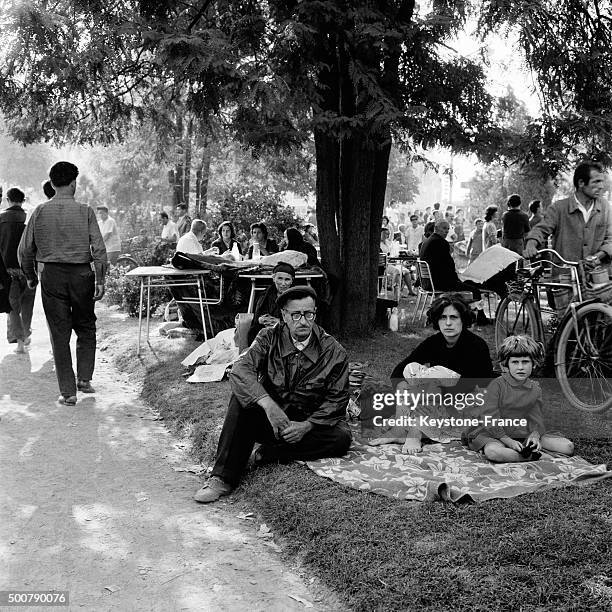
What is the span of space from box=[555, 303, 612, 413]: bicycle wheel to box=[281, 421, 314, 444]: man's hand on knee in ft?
7.17

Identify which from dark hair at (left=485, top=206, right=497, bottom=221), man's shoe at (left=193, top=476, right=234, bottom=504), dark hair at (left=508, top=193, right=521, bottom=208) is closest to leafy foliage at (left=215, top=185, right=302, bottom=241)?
dark hair at (left=485, top=206, right=497, bottom=221)

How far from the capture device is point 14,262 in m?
9.92

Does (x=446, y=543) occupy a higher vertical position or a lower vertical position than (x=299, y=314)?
lower

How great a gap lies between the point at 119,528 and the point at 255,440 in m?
1.13

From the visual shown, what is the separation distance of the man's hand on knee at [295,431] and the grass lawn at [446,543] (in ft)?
0.67

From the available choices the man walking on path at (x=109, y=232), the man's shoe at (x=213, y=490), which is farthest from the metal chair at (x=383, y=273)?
the man's shoe at (x=213, y=490)

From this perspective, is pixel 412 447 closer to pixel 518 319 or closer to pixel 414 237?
pixel 518 319

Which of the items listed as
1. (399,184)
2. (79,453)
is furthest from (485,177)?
(79,453)

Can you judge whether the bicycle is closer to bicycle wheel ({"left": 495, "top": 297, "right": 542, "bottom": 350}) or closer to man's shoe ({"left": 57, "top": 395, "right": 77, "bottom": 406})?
bicycle wheel ({"left": 495, "top": 297, "right": 542, "bottom": 350})

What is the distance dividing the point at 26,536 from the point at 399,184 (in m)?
45.6

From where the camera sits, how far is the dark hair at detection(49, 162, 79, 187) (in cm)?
756

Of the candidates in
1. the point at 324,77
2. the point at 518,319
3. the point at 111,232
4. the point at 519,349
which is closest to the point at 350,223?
the point at 324,77

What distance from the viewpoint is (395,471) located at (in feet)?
16.6

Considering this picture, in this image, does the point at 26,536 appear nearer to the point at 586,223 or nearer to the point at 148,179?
the point at 586,223
